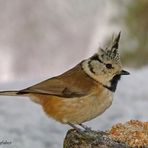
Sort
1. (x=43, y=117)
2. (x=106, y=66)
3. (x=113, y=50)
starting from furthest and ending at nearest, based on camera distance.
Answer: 1. (x=43, y=117)
2. (x=106, y=66)
3. (x=113, y=50)

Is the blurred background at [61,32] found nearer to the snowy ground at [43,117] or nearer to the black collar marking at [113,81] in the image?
the snowy ground at [43,117]

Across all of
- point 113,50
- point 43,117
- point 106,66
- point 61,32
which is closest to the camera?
point 113,50

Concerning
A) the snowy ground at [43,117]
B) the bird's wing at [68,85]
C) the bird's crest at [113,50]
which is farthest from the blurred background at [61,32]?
the bird's crest at [113,50]

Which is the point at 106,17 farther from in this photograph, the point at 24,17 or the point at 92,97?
the point at 92,97

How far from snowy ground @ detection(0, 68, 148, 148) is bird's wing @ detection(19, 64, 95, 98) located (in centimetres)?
67

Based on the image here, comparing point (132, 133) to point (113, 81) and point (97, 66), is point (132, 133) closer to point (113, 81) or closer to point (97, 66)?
point (113, 81)

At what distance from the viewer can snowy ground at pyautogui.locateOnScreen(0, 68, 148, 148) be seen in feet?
14.6

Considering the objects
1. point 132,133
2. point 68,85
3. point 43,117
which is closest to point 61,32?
point 43,117

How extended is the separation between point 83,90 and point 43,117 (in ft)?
4.07

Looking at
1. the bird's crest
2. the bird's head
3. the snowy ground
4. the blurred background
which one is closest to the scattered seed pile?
the bird's head

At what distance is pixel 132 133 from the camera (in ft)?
11.9

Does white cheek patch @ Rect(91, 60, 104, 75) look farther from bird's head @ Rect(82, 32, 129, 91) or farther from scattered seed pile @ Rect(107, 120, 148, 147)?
scattered seed pile @ Rect(107, 120, 148, 147)

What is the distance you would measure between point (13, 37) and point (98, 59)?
732 cm

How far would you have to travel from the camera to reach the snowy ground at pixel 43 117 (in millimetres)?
4465
